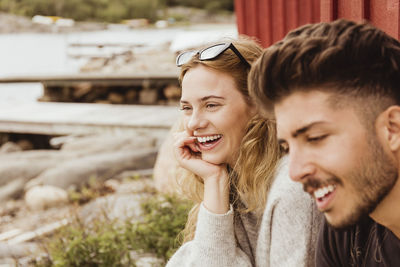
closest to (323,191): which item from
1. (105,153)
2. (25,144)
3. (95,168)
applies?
(95,168)

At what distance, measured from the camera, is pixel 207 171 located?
2.43 meters

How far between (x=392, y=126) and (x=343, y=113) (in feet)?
0.47

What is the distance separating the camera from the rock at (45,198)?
6613 mm

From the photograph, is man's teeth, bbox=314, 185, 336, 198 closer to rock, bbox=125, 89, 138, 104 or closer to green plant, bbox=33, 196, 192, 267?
green plant, bbox=33, 196, 192, 267

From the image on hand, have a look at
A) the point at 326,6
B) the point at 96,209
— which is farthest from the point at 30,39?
the point at 326,6

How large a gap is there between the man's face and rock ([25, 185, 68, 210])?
566 centimetres

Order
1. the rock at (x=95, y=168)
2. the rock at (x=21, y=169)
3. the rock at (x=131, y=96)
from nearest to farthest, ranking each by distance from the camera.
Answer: the rock at (x=95, y=168) → the rock at (x=21, y=169) → the rock at (x=131, y=96)

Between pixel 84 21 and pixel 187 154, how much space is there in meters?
37.2

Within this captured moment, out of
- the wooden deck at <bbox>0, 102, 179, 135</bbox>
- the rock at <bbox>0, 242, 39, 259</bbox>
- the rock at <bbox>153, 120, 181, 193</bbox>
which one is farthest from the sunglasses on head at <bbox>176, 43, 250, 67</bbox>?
the wooden deck at <bbox>0, 102, 179, 135</bbox>

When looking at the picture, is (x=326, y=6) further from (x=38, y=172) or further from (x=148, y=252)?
(x=38, y=172)

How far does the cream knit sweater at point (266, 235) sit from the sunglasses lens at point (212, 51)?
23.1 inches

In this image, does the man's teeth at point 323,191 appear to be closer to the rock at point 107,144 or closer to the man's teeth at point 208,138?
the man's teeth at point 208,138

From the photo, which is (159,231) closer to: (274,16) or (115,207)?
(115,207)

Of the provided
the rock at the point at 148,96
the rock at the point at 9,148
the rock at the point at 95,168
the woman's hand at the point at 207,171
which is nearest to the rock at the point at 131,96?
the rock at the point at 148,96
